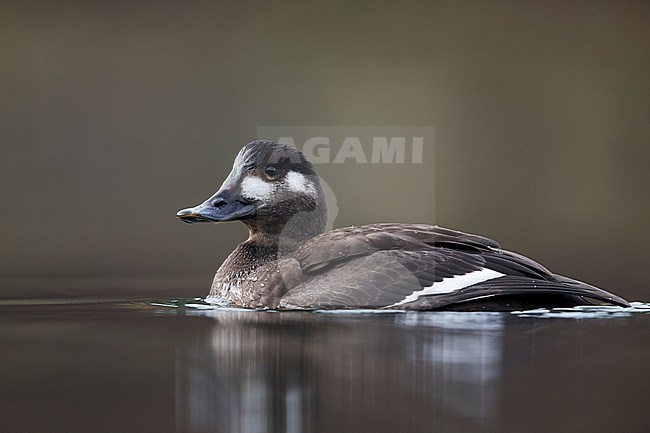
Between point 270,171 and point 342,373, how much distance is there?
3087 millimetres

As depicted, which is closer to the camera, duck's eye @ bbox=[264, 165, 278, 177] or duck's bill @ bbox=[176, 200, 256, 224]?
duck's bill @ bbox=[176, 200, 256, 224]

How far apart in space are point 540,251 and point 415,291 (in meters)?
5.54

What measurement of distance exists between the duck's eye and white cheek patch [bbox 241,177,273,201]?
0.21ft

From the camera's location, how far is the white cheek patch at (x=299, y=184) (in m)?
7.71

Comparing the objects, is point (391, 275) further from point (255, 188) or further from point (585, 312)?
point (255, 188)

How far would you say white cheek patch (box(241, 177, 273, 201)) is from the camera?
24.9ft

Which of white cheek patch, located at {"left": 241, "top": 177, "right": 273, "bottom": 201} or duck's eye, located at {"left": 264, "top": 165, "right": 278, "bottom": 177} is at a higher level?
duck's eye, located at {"left": 264, "top": 165, "right": 278, "bottom": 177}

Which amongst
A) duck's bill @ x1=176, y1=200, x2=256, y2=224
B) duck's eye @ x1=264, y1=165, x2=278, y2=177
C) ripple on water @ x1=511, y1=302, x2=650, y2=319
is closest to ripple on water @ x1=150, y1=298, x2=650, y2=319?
ripple on water @ x1=511, y1=302, x2=650, y2=319

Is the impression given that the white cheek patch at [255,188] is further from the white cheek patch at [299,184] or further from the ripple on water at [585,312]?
the ripple on water at [585,312]

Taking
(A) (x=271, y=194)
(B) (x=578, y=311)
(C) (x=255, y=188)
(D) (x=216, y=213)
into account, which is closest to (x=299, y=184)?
(A) (x=271, y=194)

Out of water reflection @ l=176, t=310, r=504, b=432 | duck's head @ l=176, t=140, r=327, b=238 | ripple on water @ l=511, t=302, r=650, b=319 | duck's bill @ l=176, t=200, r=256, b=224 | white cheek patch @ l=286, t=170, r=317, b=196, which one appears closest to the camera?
water reflection @ l=176, t=310, r=504, b=432

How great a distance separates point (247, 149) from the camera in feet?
25.1

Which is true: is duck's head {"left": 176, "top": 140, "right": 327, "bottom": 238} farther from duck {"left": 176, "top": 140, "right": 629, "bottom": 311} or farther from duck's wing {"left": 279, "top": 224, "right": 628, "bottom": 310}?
duck's wing {"left": 279, "top": 224, "right": 628, "bottom": 310}

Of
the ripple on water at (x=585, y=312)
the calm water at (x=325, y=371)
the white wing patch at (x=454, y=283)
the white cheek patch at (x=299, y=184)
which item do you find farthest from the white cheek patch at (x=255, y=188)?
the ripple on water at (x=585, y=312)
